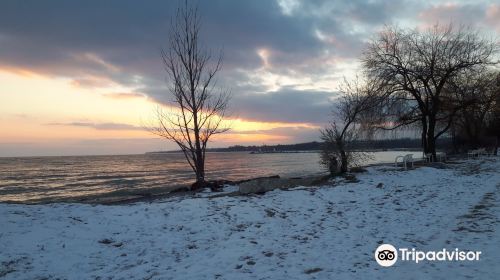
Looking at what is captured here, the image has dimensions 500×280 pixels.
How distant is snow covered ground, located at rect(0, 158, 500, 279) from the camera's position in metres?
6.48

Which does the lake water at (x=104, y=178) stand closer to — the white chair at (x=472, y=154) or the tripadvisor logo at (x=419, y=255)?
the white chair at (x=472, y=154)

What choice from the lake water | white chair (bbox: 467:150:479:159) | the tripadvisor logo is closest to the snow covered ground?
the tripadvisor logo

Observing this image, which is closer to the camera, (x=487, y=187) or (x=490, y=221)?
(x=490, y=221)

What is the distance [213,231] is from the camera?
29.0 feet

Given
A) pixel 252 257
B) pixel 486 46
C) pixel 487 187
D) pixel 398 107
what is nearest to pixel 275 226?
pixel 252 257

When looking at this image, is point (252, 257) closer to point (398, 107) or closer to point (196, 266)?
point (196, 266)

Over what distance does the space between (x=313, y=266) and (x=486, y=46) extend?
91.3 ft

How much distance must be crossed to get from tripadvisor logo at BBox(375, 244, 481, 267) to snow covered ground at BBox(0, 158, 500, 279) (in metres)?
0.17

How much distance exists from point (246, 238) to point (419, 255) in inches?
134

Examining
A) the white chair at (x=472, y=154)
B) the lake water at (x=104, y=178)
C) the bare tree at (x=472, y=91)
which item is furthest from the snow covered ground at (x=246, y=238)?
the white chair at (x=472, y=154)

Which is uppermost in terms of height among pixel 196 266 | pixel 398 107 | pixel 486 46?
pixel 486 46

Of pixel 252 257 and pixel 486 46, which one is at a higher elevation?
pixel 486 46

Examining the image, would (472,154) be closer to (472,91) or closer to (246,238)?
(472,91)

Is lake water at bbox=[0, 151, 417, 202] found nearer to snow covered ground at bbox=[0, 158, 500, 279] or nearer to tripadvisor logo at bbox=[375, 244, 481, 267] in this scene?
snow covered ground at bbox=[0, 158, 500, 279]
